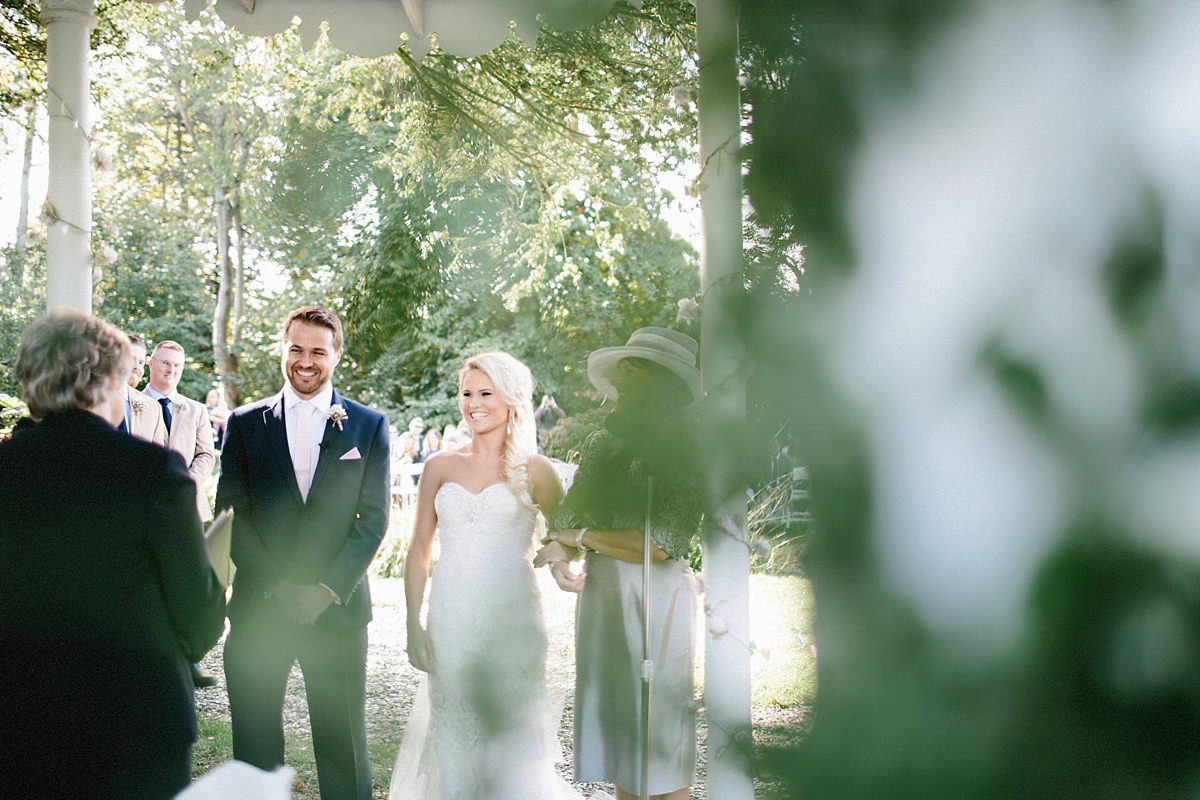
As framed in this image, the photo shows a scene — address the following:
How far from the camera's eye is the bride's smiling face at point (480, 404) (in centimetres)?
331

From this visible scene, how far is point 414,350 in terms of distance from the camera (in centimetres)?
60

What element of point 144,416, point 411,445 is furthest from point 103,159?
point 411,445

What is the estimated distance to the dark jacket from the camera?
1994mm

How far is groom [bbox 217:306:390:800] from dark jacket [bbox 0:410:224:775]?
1122 millimetres

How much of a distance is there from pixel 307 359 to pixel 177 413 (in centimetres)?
212

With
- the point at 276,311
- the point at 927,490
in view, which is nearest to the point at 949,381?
the point at 927,490

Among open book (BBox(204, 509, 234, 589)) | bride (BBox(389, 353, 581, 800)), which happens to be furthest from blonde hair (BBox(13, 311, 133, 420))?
bride (BBox(389, 353, 581, 800))

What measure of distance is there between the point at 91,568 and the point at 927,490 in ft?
6.88

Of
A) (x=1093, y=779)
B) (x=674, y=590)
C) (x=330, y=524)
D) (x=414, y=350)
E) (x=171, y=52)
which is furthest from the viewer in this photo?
(x=171, y=52)

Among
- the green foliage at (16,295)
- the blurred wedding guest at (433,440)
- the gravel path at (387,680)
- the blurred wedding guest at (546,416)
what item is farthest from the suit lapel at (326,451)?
the green foliage at (16,295)

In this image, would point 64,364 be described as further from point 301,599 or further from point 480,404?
point 480,404

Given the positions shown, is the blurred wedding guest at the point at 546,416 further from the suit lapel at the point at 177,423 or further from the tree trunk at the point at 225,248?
the suit lapel at the point at 177,423

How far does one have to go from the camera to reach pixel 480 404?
11.2ft

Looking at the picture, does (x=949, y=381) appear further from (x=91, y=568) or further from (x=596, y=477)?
(x=91, y=568)
